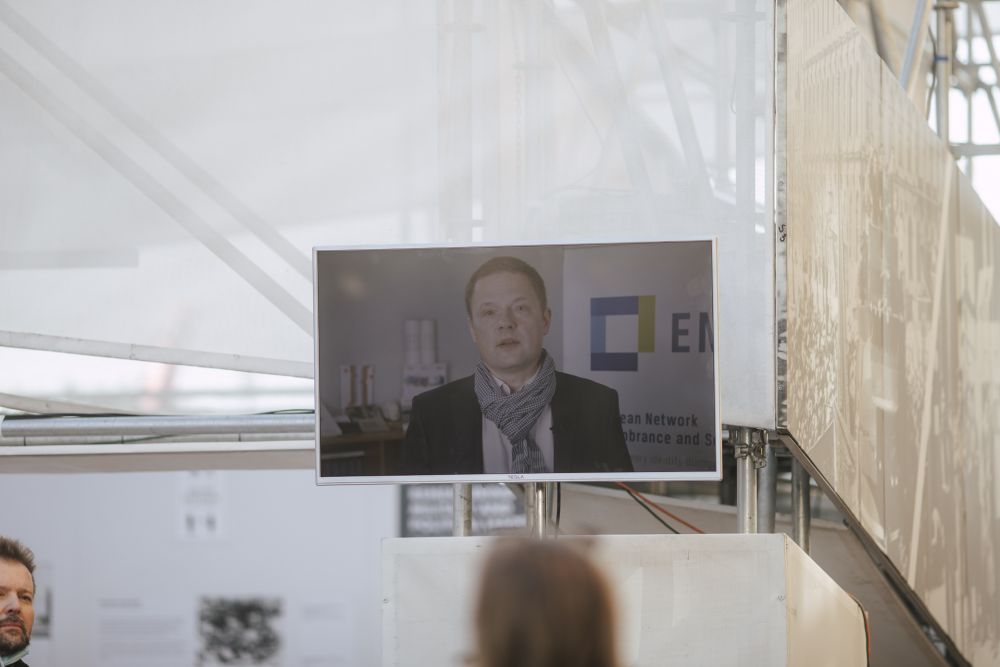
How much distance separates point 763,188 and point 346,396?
3.60 feet

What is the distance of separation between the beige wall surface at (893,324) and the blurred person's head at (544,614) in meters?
1.84

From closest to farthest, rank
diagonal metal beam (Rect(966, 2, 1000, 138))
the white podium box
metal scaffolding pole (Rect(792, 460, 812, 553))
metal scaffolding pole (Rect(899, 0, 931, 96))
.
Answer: the white podium box, metal scaffolding pole (Rect(792, 460, 812, 553)), metal scaffolding pole (Rect(899, 0, 931, 96)), diagonal metal beam (Rect(966, 2, 1000, 138))

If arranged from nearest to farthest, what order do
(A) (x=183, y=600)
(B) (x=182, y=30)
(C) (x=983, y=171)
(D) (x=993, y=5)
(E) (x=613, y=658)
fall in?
1. (E) (x=613, y=658)
2. (B) (x=182, y=30)
3. (A) (x=183, y=600)
4. (C) (x=983, y=171)
5. (D) (x=993, y=5)

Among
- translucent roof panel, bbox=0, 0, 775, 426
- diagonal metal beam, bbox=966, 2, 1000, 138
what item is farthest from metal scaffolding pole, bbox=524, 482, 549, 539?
diagonal metal beam, bbox=966, 2, 1000, 138

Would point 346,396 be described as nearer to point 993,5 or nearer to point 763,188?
point 763,188

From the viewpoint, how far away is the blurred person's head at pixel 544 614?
2.92ft

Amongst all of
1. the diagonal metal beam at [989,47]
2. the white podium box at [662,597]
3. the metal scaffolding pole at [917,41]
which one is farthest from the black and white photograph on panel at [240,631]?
the diagonal metal beam at [989,47]

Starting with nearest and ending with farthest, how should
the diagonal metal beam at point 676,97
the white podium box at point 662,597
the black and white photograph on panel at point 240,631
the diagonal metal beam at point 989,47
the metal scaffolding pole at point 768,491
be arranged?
the white podium box at point 662,597 < the diagonal metal beam at point 676,97 < the metal scaffolding pole at point 768,491 < the black and white photograph on panel at point 240,631 < the diagonal metal beam at point 989,47

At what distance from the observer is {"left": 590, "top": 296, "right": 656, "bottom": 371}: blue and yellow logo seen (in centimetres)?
260

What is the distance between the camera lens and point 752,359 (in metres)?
2.78

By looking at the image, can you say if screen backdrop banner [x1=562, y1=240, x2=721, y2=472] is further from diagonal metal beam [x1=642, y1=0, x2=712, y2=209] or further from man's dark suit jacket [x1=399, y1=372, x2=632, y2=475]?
diagonal metal beam [x1=642, y1=0, x2=712, y2=209]

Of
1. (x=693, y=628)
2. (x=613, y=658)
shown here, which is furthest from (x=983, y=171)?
(x=613, y=658)

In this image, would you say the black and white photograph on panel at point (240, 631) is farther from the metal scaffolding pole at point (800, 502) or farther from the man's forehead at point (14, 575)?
the metal scaffolding pole at point (800, 502)

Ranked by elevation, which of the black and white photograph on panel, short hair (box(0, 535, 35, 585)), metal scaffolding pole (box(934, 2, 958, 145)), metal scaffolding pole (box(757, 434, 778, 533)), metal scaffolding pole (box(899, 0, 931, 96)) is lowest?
the black and white photograph on panel
